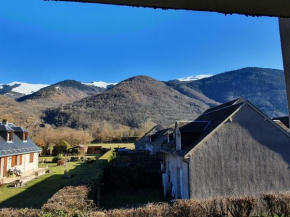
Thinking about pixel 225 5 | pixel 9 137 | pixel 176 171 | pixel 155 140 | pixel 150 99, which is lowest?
pixel 176 171

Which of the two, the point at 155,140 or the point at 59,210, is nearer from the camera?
the point at 59,210

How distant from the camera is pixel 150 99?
149 m

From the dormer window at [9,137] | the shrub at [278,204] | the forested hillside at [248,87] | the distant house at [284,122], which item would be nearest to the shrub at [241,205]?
the shrub at [278,204]

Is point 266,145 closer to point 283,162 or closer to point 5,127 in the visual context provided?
point 283,162

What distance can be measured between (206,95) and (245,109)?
6496 inches

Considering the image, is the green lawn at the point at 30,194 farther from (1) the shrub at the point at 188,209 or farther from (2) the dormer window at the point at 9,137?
(1) the shrub at the point at 188,209

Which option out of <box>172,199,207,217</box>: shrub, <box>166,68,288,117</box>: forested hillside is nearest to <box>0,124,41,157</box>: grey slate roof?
<box>172,199,207,217</box>: shrub

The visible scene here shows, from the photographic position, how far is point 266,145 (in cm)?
1237

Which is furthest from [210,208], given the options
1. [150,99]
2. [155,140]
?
[150,99]

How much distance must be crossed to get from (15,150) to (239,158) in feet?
72.1

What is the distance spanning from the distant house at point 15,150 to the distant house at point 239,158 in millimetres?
18038

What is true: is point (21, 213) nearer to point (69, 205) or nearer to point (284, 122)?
point (69, 205)

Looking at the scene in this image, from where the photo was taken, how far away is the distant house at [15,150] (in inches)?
858

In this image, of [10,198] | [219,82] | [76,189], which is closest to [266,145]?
[76,189]
